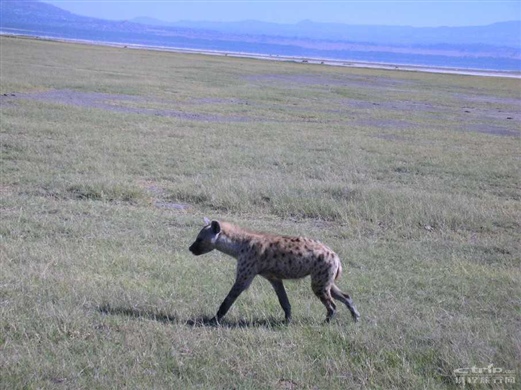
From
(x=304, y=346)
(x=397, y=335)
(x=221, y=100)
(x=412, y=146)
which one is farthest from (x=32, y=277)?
(x=221, y=100)

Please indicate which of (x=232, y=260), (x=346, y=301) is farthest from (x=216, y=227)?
(x=232, y=260)

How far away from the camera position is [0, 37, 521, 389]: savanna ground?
5469 mm

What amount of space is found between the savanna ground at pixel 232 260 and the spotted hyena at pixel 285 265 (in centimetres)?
22

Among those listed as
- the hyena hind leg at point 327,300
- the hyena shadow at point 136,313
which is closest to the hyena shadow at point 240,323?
the hyena shadow at point 136,313

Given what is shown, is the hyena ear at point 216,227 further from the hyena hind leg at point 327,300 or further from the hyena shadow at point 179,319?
the hyena hind leg at point 327,300

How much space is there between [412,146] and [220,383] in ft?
58.2

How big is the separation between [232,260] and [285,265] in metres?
2.53

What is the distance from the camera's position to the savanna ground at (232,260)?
17.9ft

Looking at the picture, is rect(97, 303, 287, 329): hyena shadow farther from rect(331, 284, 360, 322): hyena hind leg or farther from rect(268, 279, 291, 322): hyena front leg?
rect(331, 284, 360, 322): hyena hind leg

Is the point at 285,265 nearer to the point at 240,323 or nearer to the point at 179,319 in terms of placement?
the point at 240,323

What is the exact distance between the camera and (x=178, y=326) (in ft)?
20.4

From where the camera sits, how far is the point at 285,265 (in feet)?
21.7

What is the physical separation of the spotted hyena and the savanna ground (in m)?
0.22

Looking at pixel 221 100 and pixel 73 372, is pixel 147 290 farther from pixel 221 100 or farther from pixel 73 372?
pixel 221 100
